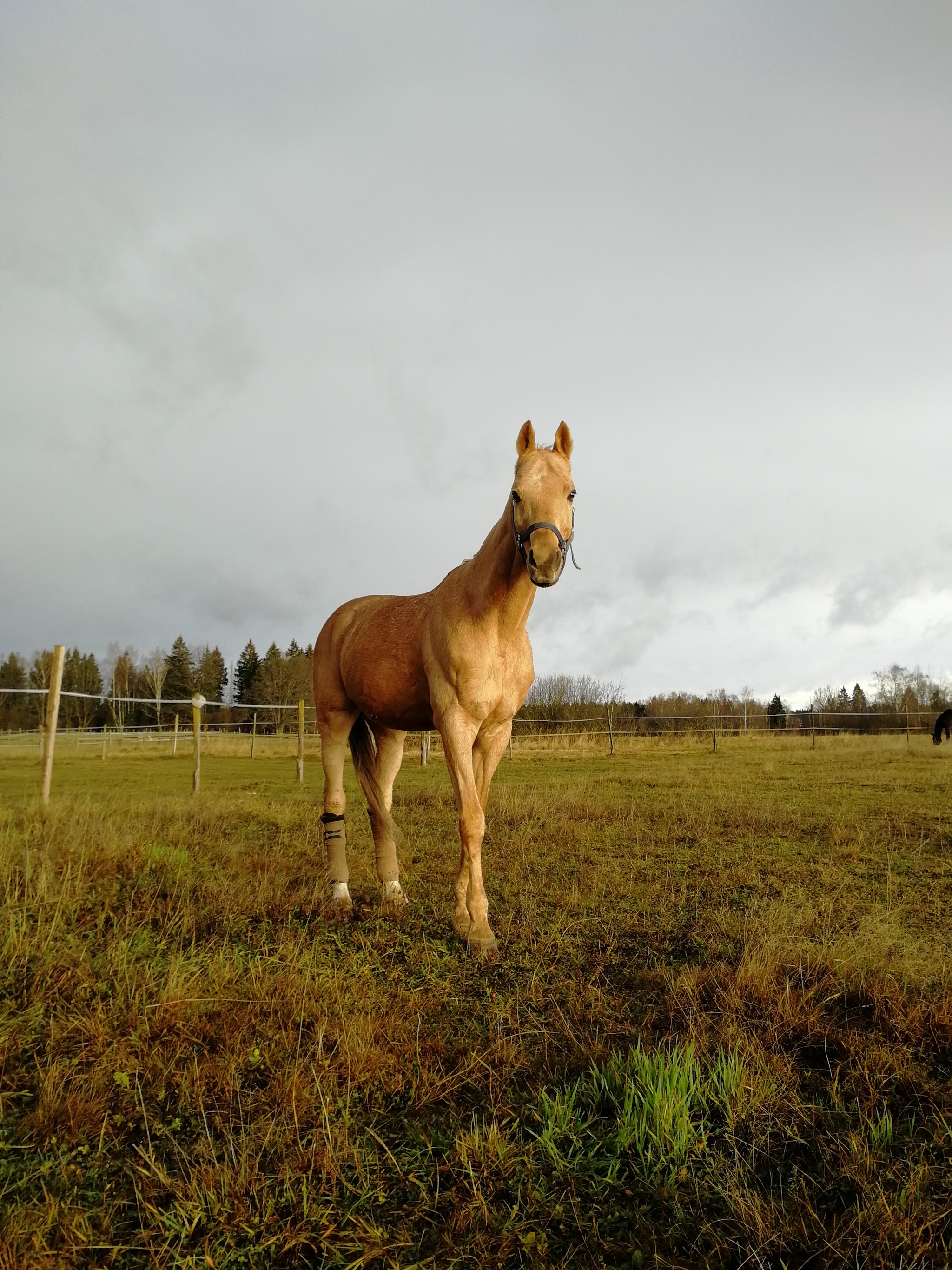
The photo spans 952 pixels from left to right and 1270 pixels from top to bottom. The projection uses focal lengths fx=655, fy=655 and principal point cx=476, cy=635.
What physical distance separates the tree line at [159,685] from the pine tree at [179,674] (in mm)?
63

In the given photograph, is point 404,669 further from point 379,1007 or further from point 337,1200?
point 337,1200

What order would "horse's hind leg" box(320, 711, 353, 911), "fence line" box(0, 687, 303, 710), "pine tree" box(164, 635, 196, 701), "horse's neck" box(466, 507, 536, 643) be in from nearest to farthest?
"horse's neck" box(466, 507, 536, 643) → "horse's hind leg" box(320, 711, 353, 911) → "fence line" box(0, 687, 303, 710) → "pine tree" box(164, 635, 196, 701)

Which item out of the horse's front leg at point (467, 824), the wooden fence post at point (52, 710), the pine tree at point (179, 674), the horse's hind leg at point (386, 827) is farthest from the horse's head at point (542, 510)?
the pine tree at point (179, 674)

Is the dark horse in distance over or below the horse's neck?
below

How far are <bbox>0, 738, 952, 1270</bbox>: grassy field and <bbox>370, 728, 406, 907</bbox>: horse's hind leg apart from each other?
0.66 ft

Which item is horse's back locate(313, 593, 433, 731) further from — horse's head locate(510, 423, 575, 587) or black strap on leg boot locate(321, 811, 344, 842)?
horse's head locate(510, 423, 575, 587)

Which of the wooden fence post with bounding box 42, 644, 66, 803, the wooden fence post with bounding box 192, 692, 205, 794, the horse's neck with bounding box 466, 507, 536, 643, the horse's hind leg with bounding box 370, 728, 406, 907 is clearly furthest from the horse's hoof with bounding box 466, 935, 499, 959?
the wooden fence post with bounding box 192, 692, 205, 794

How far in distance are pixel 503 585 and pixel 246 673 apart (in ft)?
218

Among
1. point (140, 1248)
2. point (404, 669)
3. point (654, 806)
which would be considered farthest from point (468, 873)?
point (654, 806)

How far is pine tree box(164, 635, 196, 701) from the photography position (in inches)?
2319

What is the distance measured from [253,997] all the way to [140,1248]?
1.22 m

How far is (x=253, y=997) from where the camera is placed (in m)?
2.80

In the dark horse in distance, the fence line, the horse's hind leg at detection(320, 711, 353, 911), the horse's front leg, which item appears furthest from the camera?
the dark horse in distance

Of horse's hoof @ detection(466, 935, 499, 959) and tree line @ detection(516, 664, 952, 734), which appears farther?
tree line @ detection(516, 664, 952, 734)
